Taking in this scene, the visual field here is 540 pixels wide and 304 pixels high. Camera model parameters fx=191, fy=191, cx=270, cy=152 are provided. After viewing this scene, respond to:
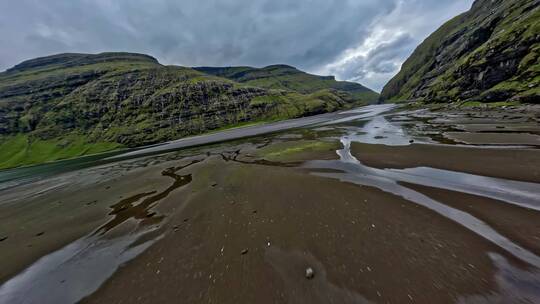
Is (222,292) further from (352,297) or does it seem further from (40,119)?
(40,119)

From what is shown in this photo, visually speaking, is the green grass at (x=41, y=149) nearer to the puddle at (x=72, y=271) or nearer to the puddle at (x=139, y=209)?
the puddle at (x=139, y=209)


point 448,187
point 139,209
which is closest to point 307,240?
point 448,187

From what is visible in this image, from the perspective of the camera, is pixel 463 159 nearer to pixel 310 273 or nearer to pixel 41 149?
pixel 310 273

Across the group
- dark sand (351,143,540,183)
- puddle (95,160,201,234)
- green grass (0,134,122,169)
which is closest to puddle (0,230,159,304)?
puddle (95,160,201,234)

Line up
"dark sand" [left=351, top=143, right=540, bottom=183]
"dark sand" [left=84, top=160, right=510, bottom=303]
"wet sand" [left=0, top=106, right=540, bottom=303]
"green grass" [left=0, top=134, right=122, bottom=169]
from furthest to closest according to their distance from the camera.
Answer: "green grass" [left=0, top=134, right=122, bottom=169] < "dark sand" [left=351, top=143, right=540, bottom=183] < "wet sand" [left=0, top=106, right=540, bottom=303] < "dark sand" [left=84, top=160, right=510, bottom=303]

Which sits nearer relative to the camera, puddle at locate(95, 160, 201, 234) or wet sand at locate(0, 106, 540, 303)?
wet sand at locate(0, 106, 540, 303)

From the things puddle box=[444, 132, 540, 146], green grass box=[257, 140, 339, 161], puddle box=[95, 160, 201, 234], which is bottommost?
puddle box=[95, 160, 201, 234]

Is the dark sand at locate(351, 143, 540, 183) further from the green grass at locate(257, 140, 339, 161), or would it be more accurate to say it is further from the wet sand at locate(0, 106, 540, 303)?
the green grass at locate(257, 140, 339, 161)
